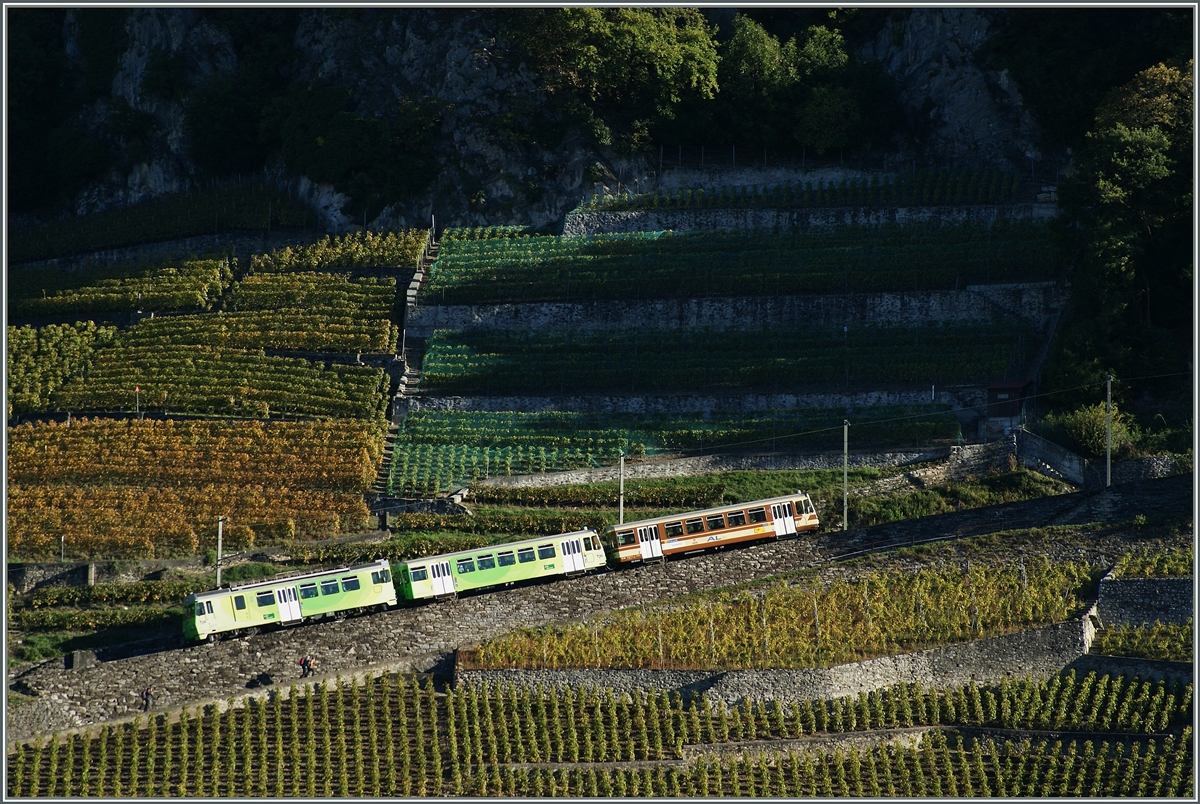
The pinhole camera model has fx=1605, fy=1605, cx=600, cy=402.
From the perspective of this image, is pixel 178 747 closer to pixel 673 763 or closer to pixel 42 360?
pixel 673 763

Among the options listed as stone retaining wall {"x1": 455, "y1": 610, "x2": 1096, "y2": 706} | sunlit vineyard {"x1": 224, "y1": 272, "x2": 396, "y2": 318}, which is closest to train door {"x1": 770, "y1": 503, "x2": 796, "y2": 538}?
stone retaining wall {"x1": 455, "y1": 610, "x2": 1096, "y2": 706}

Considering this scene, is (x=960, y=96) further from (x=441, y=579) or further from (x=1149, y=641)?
(x=441, y=579)

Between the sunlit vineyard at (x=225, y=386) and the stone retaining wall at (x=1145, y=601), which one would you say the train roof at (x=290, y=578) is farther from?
the stone retaining wall at (x=1145, y=601)

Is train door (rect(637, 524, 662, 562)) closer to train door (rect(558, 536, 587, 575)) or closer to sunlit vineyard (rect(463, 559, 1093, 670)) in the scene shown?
train door (rect(558, 536, 587, 575))

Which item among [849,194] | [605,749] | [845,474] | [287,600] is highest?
[849,194]

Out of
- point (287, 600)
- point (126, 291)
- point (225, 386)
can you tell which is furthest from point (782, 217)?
point (287, 600)
